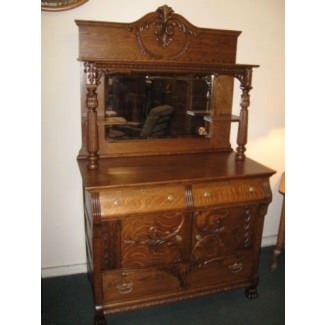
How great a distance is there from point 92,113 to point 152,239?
0.80 m

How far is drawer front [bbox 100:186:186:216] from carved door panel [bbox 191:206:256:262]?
171mm

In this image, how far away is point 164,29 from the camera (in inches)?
75.4

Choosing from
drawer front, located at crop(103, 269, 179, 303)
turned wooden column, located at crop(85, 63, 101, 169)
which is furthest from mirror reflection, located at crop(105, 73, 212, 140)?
drawer front, located at crop(103, 269, 179, 303)

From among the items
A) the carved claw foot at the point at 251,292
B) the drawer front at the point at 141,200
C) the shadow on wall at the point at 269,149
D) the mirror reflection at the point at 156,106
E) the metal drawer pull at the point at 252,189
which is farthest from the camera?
the shadow on wall at the point at 269,149

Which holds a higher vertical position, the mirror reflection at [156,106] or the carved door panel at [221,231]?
the mirror reflection at [156,106]

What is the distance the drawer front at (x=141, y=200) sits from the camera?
5.15 feet

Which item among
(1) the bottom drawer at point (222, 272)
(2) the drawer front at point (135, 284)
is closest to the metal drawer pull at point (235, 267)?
(1) the bottom drawer at point (222, 272)

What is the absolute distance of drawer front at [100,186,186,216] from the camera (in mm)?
1568

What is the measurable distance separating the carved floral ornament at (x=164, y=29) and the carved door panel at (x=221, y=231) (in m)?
1.07

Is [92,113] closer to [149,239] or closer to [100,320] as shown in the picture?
[149,239]

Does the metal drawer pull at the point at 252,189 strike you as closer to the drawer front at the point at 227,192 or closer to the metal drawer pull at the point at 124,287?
the drawer front at the point at 227,192

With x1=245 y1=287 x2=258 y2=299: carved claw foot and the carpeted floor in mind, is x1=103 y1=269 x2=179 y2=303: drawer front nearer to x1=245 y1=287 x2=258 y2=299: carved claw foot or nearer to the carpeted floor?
the carpeted floor
